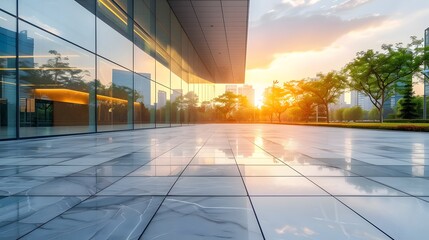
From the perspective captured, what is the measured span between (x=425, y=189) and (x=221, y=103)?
57369 mm

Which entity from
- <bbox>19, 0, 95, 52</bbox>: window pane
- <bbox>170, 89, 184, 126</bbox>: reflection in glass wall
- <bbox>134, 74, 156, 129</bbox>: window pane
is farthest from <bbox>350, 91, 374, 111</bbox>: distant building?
<bbox>19, 0, 95, 52</bbox>: window pane

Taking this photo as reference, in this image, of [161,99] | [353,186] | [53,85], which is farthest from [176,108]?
[353,186]

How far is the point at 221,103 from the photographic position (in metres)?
60.0

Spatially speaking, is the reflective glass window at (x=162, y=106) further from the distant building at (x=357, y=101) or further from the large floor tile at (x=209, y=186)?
the distant building at (x=357, y=101)

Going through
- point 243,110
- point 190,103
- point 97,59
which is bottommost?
point 190,103

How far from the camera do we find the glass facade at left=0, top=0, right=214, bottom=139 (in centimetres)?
807

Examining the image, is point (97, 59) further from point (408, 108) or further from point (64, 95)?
point (408, 108)

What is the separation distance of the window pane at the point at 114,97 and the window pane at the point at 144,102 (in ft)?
1.82

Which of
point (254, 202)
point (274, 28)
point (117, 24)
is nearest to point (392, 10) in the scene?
point (274, 28)

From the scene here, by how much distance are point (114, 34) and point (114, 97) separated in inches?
139

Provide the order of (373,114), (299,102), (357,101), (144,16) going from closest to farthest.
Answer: (144,16) → (299,102) → (373,114) → (357,101)

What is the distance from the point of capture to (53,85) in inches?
384

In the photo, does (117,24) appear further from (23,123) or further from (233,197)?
(233,197)

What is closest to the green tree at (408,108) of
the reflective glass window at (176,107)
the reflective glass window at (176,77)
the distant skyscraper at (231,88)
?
the distant skyscraper at (231,88)
